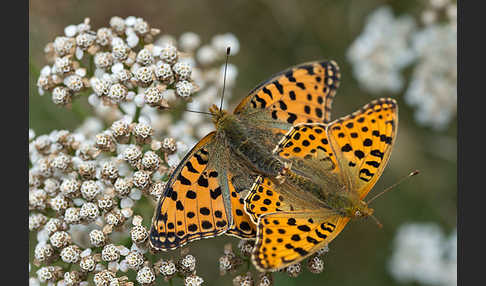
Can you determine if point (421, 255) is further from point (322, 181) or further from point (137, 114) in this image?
point (137, 114)

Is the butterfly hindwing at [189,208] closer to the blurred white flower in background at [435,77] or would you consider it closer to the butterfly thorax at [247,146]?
the butterfly thorax at [247,146]

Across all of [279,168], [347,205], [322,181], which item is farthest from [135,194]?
[347,205]

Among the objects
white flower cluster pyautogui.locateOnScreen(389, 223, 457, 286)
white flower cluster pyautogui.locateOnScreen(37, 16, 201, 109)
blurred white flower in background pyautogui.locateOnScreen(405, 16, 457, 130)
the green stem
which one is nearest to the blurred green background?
white flower cluster pyautogui.locateOnScreen(389, 223, 457, 286)

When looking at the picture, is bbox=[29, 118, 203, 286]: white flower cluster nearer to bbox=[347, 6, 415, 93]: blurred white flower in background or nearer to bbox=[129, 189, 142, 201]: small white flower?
bbox=[129, 189, 142, 201]: small white flower

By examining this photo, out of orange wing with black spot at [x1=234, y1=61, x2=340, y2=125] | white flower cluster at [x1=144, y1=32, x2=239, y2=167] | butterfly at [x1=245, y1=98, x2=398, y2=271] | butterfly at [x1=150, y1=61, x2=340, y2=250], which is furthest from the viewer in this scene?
white flower cluster at [x1=144, y1=32, x2=239, y2=167]

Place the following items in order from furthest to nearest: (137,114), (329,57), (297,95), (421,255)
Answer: (329,57), (421,255), (137,114), (297,95)

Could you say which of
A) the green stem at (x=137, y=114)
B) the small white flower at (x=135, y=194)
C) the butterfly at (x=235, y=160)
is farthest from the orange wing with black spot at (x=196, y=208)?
the green stem at (x=137, y=114)
